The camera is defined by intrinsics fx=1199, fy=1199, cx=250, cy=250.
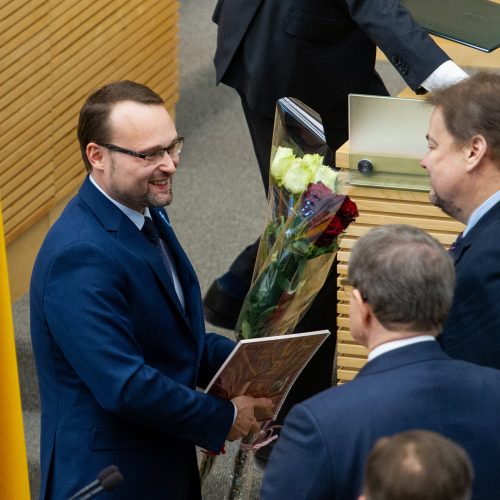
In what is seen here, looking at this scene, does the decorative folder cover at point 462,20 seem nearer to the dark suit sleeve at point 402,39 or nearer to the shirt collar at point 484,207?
the dark suit sleeve at point 402,39

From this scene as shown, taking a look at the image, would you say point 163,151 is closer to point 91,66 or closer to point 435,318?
point 435,318

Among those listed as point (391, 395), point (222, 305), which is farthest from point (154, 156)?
point (222, 305)

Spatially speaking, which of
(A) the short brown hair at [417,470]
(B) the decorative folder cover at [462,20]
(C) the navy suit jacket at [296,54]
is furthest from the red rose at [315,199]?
(C) the navy suit jacket at [296,54]

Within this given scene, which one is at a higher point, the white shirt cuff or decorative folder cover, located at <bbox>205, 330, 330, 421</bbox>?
the white shirt cuff

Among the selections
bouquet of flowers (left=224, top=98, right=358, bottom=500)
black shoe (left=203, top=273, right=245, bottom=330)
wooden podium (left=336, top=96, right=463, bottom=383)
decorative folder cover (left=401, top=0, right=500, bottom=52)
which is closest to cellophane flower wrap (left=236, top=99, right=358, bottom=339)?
bouquet of flowers (left=224, top=98, right=358, bottom=500)

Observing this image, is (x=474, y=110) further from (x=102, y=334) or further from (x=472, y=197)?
(x=102, y=334)

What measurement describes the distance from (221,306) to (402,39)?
164 cm

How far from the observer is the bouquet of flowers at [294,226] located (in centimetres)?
293

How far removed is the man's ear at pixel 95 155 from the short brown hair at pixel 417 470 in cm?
123

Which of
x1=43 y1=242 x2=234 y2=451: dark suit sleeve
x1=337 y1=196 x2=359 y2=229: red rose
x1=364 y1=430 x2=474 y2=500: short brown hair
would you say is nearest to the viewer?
x1=364 y1=430 x2=474 y2=500: short brown hair

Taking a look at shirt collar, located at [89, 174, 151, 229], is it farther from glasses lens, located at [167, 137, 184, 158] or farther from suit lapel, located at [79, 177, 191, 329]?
glasses lens, located at [167, 137, 184, 158]

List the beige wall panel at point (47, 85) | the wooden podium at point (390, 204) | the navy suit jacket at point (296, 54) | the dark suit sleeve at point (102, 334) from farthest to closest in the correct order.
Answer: the beige wall panel at point (47, 85)
the navy suit jacket at point (296, 54)
the wooden podium at point (390, 204)
the dark suit sleeve at point (102, 334)

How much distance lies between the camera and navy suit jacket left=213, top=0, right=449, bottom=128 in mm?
4262

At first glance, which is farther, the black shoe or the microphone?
the black shoe
